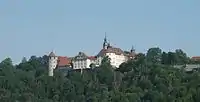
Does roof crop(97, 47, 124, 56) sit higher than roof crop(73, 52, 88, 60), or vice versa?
roof crop(97, 47, 124, 56)

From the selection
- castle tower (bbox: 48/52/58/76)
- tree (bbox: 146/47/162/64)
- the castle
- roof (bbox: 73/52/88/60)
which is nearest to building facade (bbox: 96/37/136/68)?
the castle

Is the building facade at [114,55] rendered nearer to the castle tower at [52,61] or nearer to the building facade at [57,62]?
the building facade at [57,62]

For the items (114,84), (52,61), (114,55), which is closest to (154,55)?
(114,55)

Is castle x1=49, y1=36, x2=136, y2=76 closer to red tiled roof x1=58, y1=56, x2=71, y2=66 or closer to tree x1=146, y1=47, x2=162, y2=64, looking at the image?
red tiled roof x1=58, y1=56, x2=71, y2=66

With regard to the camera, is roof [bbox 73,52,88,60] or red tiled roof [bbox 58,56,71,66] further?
red tiled roof [bbox 58,56,71,66]

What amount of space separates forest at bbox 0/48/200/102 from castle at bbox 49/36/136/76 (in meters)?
7.54

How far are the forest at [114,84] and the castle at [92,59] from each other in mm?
7535

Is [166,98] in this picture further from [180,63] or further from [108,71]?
[180,63]

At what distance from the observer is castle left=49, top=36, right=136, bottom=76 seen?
103 m

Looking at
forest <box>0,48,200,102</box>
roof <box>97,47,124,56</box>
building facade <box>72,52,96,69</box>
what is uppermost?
roof <box>97,47,124,56</box>

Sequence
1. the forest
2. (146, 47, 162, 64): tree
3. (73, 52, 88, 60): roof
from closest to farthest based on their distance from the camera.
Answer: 1. the forest
2. (146, 47, 162, 64): tree
3. (73, 52, 88, 60): roof

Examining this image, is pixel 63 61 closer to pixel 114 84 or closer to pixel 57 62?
pixel 57 62

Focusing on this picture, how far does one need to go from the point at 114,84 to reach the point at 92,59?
80.5 ft

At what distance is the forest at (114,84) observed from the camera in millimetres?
69875
